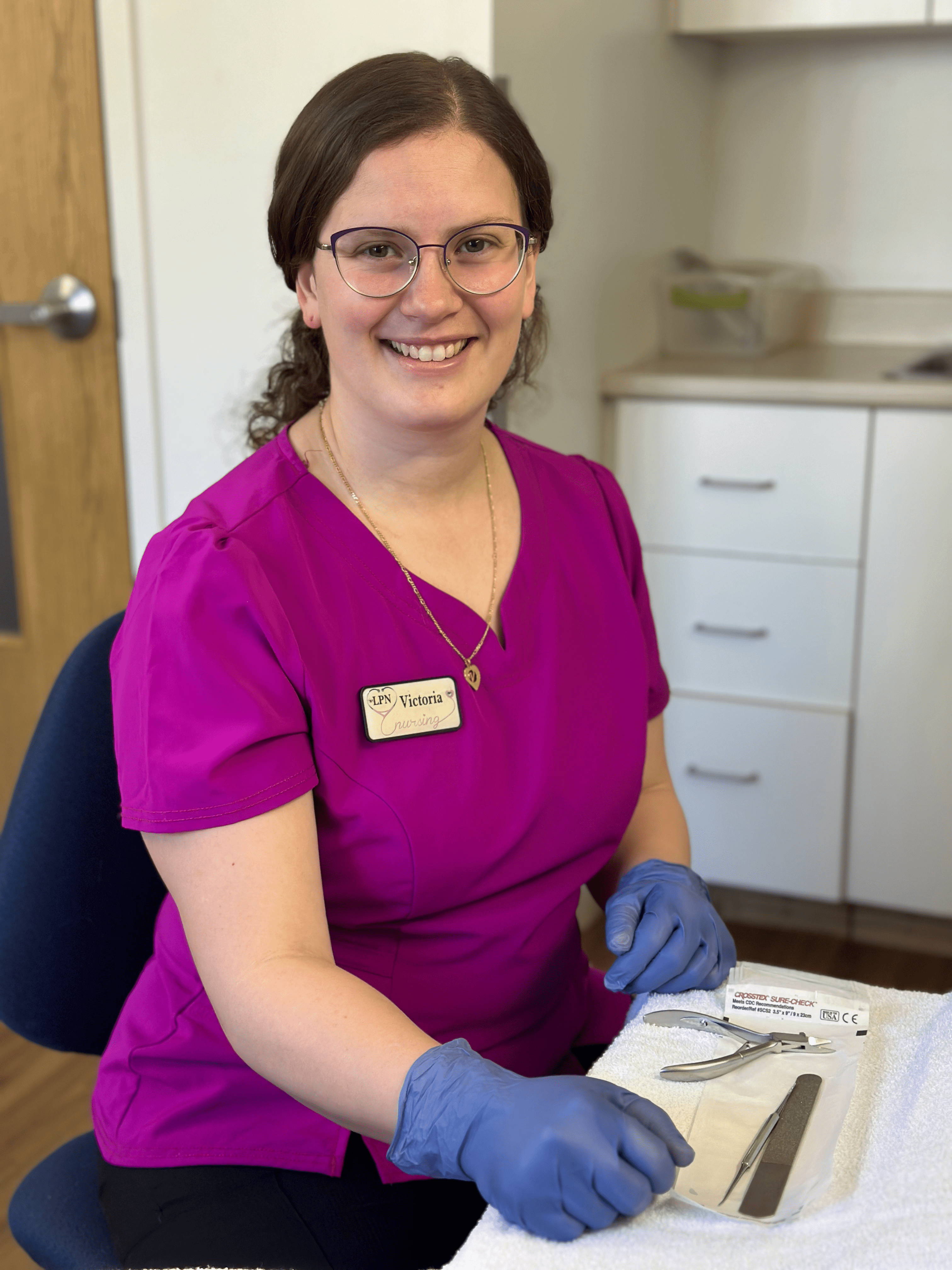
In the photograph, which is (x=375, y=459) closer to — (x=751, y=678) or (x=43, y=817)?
(x=43, y=817)

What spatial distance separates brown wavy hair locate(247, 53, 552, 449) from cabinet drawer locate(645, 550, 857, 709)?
123cm

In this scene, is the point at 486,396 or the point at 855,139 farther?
the point at 855,139

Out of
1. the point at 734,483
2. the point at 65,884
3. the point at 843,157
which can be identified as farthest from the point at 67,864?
the point at 843,157

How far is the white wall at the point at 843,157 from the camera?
8.67ft

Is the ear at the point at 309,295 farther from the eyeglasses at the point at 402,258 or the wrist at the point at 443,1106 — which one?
the wrist at the point at 443,1106

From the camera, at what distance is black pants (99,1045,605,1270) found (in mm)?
896

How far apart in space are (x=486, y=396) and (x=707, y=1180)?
0.62 m

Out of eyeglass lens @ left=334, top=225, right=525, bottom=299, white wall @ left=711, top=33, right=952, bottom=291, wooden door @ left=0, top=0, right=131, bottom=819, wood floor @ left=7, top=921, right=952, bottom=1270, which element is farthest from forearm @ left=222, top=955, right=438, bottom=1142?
white wall @ left=711, top=33, right=952, bottom=291

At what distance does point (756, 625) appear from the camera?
2266mm

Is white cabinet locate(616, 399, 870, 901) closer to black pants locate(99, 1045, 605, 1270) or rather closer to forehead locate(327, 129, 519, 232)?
forehead locate(327, 129, 519, 232)

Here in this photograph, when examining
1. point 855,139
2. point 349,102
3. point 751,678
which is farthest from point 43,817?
point 855,139

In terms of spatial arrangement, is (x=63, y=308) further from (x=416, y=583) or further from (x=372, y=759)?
(x=372, y=759)

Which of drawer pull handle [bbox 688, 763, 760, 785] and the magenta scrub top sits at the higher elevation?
the magenta scrub top

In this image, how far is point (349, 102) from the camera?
0.97 m
